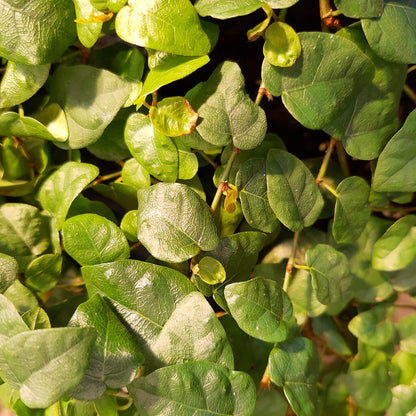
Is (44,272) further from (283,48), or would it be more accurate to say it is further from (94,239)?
(283,48)

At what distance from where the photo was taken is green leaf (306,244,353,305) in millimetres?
601

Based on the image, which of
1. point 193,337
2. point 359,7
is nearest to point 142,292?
point 193,337

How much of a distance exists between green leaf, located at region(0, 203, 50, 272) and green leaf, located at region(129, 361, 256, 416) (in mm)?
255

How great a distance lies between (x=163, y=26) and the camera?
458mm

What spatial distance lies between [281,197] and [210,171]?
14 centimetres

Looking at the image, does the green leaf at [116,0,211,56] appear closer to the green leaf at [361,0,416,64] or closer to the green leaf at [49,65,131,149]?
the green leaf at [49,65,131,149]

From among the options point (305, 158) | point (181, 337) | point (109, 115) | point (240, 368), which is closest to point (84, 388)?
point (181, 337)

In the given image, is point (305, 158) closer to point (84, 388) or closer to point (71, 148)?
point (71, 148)

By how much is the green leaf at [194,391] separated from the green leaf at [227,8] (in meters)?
0.39

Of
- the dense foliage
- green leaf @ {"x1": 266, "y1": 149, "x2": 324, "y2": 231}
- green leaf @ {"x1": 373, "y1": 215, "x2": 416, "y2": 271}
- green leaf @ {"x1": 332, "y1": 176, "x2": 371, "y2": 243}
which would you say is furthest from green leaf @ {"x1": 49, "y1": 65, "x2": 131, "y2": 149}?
green leaf @ {"x1": 373, "y1": 215, "x2": 416, "y2": 271}

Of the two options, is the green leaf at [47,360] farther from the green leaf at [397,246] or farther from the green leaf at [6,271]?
the green leaf at [397,246]

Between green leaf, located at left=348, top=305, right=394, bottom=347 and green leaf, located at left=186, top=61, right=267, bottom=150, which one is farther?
green leaf, located at left=348, top=305, right=394, bottom=347

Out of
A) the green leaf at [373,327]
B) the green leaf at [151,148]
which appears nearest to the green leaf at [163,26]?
the green leaf at [151,148]

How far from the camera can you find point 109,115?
55cm
